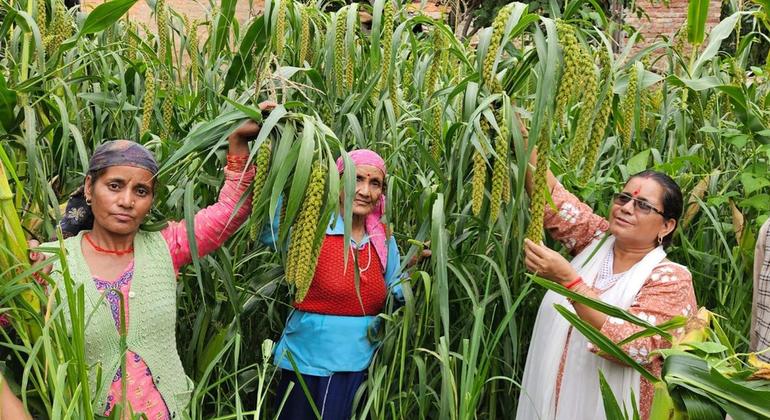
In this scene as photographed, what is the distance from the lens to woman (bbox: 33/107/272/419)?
1.70 meters

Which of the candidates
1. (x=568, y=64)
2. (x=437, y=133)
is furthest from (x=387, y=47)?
(x=568, y=64)

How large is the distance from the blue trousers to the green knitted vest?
37cm

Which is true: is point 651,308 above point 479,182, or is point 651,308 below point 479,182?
Answer: below

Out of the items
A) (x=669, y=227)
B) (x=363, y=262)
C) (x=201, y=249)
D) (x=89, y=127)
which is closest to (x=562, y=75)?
(x=669, y=227)

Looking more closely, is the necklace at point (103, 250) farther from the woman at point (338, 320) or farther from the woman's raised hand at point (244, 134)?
the woman at point (338, 320)

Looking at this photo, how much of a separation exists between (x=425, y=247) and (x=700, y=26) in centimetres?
117

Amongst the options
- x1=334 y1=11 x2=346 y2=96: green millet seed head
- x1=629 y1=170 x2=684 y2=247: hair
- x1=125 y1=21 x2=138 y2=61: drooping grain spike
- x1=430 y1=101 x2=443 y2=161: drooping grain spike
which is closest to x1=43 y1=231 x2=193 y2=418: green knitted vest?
x1=334 y1=11 x2=346 y2=96: green millet seed head

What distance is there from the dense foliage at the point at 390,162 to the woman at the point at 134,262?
0.07m

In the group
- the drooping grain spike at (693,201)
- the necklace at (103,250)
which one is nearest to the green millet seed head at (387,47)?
the necklace at (103,250)

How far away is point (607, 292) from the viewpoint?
1.99 metres

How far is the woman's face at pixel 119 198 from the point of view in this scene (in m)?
1.71

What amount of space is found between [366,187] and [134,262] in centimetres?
65

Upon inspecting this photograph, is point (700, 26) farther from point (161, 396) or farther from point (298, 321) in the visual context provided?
point (161, 396)

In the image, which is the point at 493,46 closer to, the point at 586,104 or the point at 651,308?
the point at 586,104
